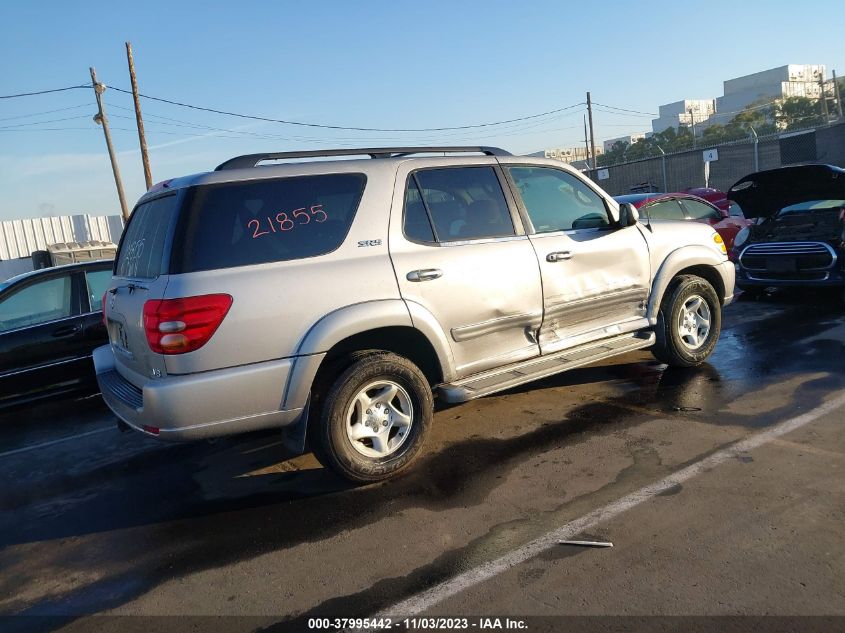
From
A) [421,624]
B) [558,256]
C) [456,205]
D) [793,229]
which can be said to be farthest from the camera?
[793,229]

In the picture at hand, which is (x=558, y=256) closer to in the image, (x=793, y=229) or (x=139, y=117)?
(x=793, y=229)

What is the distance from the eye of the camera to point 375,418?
421 cm

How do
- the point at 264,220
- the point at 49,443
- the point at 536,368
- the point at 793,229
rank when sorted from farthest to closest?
the point at 793,229
the point at 49,443
the point at 536,368
the point at 264,220

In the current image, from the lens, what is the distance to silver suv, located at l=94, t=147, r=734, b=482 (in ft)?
12.0

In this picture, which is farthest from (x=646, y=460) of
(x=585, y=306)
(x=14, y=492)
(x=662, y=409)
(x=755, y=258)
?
(x=755, y=258)

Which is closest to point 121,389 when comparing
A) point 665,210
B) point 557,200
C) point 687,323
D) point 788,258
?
point 557,200

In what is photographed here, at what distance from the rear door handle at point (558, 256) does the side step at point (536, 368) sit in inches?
26.9

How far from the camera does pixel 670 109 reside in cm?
11706

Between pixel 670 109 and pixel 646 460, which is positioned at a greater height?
pixel 670 109

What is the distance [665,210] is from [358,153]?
7.70 m

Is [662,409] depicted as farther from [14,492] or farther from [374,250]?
[14,492]

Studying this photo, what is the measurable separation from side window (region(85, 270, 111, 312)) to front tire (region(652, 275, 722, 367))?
17.5ft

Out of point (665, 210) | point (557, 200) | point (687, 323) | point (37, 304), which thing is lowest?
point (687, 323)

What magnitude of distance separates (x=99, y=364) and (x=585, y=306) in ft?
11.6
